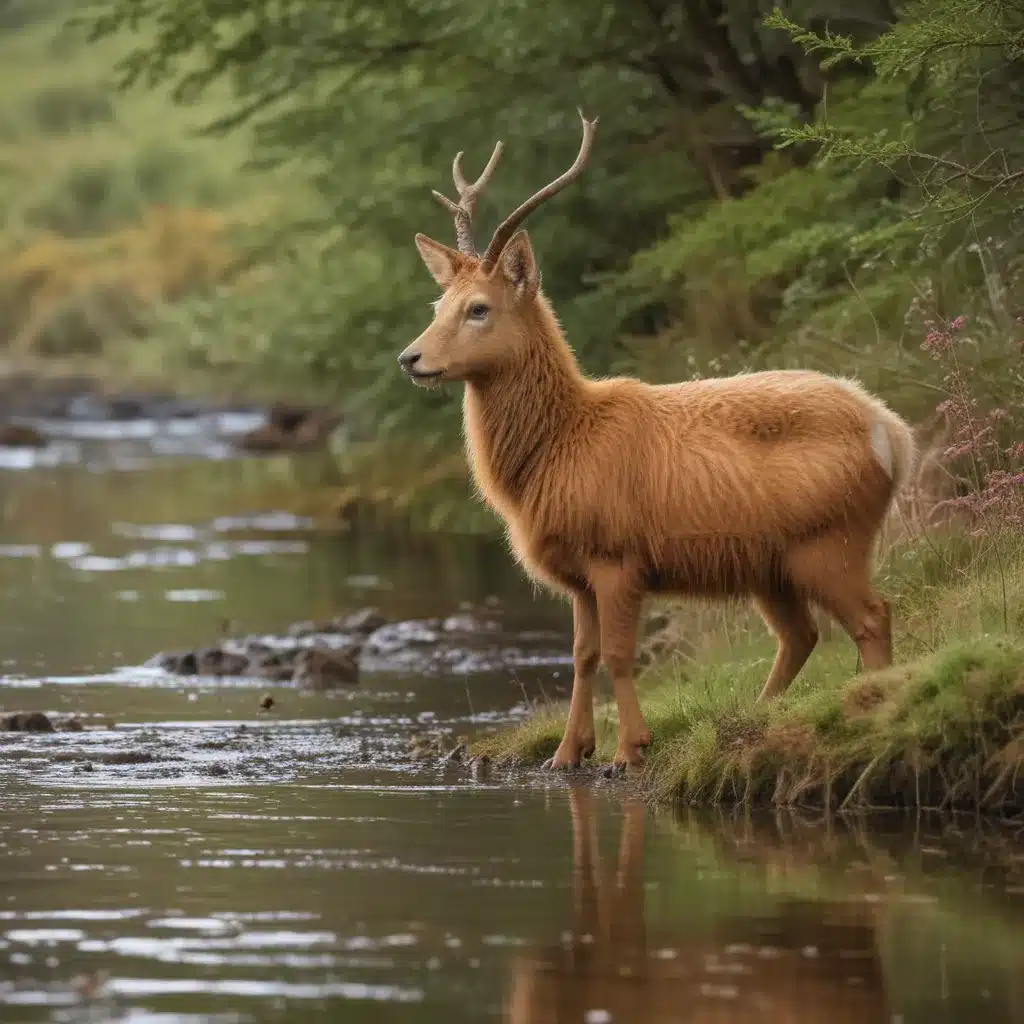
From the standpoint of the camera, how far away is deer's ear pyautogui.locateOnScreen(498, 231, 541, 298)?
11.3 m

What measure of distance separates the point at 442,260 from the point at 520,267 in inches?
16.6

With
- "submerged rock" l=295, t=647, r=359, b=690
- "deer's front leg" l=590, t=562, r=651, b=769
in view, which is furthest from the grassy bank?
"submerged rock" l=295, t=647, r=359, b=690

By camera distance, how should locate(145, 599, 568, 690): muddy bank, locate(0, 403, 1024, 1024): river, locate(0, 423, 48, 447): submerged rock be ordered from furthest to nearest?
locate(0, 423, 48, 447): submerged rock, locate(145, 599, 568, 690): muddy bank, locate(0, 403, 1024, 1024): river

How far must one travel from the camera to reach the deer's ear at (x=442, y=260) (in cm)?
1151

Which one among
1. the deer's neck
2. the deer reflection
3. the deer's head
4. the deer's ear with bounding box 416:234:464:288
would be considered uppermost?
the deer's ear with bounding box 416:234:464:288

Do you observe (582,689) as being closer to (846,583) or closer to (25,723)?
(846,583)

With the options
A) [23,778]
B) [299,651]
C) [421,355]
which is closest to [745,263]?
[299,651]

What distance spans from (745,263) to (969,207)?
22.7ft

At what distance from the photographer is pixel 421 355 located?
1122 cm

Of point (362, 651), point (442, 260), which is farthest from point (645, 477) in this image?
point (362, 651)

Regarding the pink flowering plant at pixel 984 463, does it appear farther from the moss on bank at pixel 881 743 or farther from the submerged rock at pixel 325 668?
the submerged rock at pixel 325 668

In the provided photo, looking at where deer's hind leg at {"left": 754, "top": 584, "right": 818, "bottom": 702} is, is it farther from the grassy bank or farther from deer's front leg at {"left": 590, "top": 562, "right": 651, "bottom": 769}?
deer's front leg at {"left": 590, "top": 562, "right": 651, "bottom": 769}

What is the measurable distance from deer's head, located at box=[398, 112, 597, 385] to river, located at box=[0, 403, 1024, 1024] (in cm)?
191

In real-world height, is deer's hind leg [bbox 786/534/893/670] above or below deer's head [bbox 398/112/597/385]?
below
